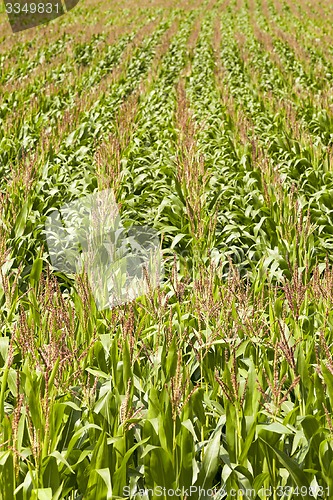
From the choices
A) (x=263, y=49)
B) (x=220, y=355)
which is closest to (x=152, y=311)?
(x=220, y=355)

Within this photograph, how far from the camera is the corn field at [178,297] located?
7.41 feet

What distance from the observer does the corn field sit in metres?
2.26

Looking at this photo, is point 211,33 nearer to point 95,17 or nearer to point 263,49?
point 263,49

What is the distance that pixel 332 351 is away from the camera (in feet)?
10.3

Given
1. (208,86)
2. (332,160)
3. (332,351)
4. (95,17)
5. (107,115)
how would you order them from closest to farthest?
(332,351)
(332,160)
(107,115)
(208,86)
(95,17)

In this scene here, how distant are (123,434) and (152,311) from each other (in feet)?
2.48

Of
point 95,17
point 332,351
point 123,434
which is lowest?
point 332,351

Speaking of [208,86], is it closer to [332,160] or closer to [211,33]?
[332,160]

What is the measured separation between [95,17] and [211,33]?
18.4 feet

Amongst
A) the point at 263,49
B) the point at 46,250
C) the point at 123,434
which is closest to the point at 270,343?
the point at 123,434

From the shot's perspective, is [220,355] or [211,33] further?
[211,33]

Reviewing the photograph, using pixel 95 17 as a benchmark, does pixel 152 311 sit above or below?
below

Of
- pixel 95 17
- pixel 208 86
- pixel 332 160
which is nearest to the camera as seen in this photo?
pixel 332 160

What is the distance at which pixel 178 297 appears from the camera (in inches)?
108
